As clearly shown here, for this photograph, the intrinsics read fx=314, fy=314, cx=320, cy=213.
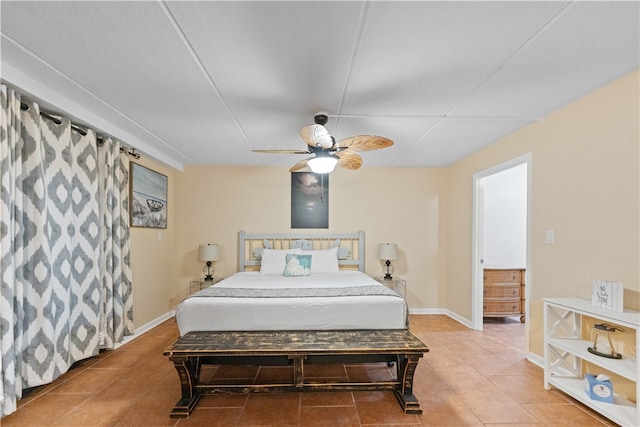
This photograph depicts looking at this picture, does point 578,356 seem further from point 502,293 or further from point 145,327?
point 145,327

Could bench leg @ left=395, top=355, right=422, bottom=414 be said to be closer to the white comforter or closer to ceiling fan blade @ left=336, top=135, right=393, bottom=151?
the white comforter

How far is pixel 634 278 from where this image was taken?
221 cm

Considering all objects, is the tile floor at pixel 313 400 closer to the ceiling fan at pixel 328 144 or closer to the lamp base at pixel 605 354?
the lamp base at pixel 605 354

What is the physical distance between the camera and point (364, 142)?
2.80 meters

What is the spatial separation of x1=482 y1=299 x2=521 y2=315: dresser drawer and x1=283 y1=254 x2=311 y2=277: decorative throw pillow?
8.49 ft

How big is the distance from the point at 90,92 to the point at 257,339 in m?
2.40

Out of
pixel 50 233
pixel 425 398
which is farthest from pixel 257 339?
pixel 50 233

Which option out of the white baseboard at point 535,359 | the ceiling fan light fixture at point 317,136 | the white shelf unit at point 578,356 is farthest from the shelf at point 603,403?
the ceiling fan light fixture at point 317,136

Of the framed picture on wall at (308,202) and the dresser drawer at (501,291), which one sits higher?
the framed picture on wall at (308,202)

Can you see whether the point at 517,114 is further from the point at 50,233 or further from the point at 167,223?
the point at 167,223

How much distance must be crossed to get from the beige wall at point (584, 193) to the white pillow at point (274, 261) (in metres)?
3.01

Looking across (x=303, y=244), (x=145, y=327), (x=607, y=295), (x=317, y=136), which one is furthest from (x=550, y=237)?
(x=145, y=327)

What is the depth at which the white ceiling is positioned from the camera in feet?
5.34

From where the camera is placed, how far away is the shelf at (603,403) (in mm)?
2033
